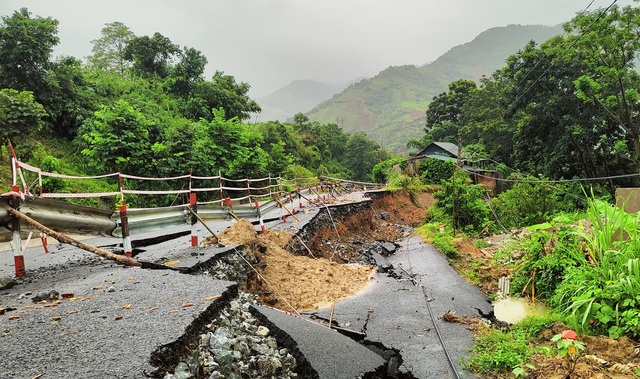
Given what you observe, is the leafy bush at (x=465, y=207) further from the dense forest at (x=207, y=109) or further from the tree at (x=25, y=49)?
the tree at (x=25, y=49)

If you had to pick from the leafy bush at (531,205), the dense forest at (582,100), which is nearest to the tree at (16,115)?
the dense forest at (582,100)

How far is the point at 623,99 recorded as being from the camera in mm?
18641

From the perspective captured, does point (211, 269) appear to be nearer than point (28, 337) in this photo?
No

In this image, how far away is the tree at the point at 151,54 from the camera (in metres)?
26.3

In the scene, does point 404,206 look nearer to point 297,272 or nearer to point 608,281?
point 297,272

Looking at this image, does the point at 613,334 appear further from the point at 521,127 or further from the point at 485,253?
the point at 521,127

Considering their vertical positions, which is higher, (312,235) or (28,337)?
(28,337)

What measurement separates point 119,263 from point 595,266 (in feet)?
25.1

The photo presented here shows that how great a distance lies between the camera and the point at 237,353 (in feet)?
10.4

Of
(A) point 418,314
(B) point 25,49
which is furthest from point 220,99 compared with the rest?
(A) point 418,314

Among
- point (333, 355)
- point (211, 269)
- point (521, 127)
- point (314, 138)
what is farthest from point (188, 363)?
point (314, 138)

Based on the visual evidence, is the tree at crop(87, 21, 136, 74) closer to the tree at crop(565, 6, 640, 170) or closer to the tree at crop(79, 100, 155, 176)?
the tree at crop(79, 100, 155, 176)

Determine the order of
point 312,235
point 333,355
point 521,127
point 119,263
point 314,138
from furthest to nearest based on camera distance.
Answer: point 314,138 < point 521,127 < point 312,235 < point 119,263 < point 333,355

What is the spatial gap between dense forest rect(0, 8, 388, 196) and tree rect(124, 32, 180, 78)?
0.07 meters
